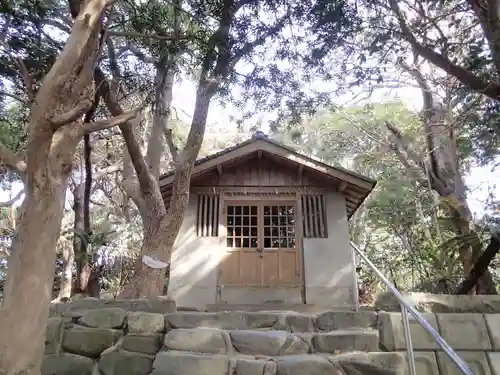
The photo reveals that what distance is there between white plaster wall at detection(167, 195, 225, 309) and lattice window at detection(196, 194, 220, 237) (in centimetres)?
11

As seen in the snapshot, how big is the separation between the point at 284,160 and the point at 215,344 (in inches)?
201

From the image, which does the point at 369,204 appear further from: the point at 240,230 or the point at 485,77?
the point at 485,77

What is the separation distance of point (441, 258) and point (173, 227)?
14.4 ft

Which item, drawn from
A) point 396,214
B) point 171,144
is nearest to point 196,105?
point 171,144

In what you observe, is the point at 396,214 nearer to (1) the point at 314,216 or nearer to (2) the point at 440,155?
(2) the point at 440,155

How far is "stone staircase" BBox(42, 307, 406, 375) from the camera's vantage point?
3662 millimetres

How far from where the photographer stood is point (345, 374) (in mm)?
3631

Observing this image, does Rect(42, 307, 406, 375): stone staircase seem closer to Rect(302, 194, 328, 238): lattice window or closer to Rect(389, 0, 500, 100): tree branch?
Rect(389, 0, 500, 100): tree branch

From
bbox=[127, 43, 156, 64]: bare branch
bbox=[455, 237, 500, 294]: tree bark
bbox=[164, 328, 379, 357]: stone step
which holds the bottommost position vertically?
bbox=[164, 328, 379, 357]: stone step

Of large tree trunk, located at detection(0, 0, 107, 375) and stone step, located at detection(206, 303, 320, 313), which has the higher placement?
large tree trunk, located at detection(0, 0, 107, 375)

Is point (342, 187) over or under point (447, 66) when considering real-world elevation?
under

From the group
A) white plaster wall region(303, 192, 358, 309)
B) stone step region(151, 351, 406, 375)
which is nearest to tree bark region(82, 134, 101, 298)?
stone step region(151, 351, 406, 375)

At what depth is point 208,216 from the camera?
27.4ft

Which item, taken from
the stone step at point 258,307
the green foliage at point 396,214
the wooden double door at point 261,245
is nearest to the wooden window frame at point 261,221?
the wooden double door at point 261,245
